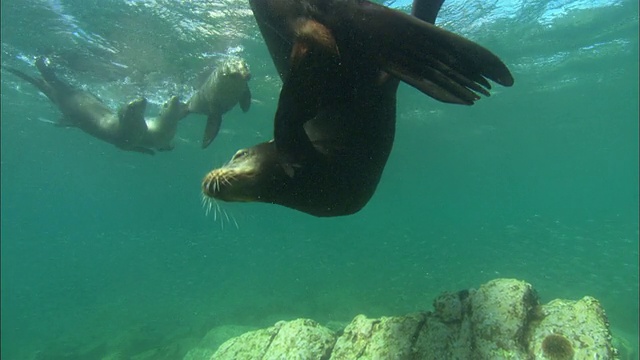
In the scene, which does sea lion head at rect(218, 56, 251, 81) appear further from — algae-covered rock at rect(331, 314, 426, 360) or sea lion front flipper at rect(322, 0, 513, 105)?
sea lion front flipper at rect(322, 0, 513, 105)

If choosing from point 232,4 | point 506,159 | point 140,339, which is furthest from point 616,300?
point 506,159

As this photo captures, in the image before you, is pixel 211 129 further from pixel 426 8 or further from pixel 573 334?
pixel 573 334

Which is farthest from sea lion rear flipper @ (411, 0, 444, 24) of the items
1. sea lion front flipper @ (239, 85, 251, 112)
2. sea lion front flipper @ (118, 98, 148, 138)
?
sea lion front flipper @ (118, 98, 148, 138)

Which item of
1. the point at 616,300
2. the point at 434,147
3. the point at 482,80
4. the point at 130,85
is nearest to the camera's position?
the point at 482,80

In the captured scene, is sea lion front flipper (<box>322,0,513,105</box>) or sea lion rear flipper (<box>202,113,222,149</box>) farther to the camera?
sea lion rear flipper (<box>202,113,222,149</box>)

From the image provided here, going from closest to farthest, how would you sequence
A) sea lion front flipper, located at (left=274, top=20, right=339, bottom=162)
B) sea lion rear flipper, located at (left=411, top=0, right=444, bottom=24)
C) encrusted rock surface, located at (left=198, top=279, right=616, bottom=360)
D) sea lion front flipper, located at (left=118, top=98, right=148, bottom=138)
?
sea lion front flipper, located at (left=274, top=20, right=339, bottom=162), sea lion rear flipper, located at (left=411, top=0, right=444, bottom=24), encrusted rock surface, located at (left=198, top=279, right=616, bottom=360), sea lion front flipper, located at (left=118, top=98, right=148, bottom=138)

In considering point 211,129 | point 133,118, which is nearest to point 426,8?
point 211,129

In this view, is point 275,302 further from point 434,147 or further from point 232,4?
point 434,147

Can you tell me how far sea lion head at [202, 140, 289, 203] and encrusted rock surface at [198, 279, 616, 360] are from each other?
8.80 ft

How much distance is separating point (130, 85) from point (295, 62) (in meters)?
16.9

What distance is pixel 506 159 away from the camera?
5078 cm

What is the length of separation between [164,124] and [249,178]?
9.98 meters

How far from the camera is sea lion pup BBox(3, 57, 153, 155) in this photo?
33.8 ft

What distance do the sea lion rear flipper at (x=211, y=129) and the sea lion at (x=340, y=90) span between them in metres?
5.99
